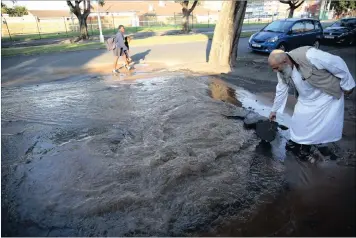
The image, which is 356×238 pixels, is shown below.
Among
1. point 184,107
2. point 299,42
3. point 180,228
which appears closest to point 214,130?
point 184,107

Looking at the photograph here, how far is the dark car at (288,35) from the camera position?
13.1m

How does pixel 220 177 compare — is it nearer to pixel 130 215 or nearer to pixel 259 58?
pixel 130 215

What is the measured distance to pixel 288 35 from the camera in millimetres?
13234

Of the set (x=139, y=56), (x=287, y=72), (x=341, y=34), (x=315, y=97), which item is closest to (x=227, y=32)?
(x=139, y=56)

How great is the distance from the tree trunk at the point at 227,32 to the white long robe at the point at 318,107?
6.82 metres

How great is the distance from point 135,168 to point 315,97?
2.76m

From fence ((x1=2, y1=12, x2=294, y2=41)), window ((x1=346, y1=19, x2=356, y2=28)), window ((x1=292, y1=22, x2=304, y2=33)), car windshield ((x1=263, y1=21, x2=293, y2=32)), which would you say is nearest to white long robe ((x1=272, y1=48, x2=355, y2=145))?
car windshield ((x1=263, y1=21, x2=293, y2=32))

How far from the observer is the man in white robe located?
3.24 metres

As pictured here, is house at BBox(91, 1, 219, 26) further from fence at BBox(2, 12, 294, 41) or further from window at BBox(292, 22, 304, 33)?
window at BBox(292, 22, 304, 33)

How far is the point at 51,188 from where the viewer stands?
12.1 feet

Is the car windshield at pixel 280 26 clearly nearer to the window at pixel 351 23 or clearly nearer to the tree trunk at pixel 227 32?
the tree trunk at pixel 227 32

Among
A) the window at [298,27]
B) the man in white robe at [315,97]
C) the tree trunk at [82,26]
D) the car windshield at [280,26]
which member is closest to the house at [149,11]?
the tree trunk at [82,26]

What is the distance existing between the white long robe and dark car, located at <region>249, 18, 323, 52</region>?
1020cm

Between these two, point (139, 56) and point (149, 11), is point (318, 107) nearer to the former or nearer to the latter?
point (139, 56)
